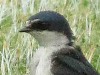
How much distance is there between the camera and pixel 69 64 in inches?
212

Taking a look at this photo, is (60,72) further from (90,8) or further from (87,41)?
(90,8)

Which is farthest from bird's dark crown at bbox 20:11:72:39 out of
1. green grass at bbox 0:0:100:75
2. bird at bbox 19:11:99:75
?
green grass at bbox 0:0:100:75

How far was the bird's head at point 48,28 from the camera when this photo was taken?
538 cm

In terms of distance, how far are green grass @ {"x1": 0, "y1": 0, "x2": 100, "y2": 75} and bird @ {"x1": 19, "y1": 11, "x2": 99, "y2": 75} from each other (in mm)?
1126

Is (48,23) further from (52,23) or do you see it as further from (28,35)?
(28,35)

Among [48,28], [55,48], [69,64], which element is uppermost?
[48,28]

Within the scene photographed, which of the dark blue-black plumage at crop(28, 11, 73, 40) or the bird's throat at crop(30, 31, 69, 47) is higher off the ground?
the dark blue-black plumage at crop(28, 11, 73, 40)

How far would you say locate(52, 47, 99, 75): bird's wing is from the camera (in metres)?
5.35

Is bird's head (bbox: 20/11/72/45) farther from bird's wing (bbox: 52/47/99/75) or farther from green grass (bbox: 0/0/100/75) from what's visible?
green grass (bbox: 0/0/100/75)

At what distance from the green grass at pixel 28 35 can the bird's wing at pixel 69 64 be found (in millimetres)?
1136

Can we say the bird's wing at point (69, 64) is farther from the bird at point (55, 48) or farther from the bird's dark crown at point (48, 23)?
the bird's dark crown at point (48, 23)

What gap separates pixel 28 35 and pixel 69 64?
171 centimetres

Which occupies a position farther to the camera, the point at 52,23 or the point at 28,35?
the point at 28,35

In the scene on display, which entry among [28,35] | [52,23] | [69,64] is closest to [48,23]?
[52,23]
